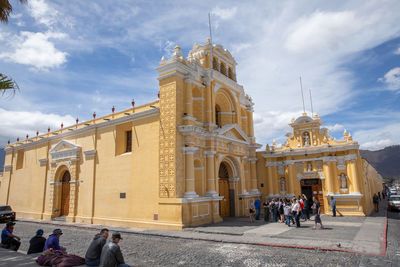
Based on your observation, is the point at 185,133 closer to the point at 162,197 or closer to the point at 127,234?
the point at 162,197

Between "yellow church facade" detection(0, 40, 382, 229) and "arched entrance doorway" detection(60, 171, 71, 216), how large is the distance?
3.2 inches

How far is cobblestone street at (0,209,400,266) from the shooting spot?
805 cm

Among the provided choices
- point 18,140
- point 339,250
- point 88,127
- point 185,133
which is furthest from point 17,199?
point 339,250

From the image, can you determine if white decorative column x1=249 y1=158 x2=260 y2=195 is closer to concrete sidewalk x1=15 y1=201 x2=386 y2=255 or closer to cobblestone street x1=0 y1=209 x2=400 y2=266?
concrete sidewalk x1=15 y1=201 x2=386 y2=255

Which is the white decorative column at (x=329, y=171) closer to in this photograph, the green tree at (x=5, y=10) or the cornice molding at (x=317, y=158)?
the cornice molding at (x=317, y=158)

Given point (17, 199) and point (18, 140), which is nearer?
point (17, 199)

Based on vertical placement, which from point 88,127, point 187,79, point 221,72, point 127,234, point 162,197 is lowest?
point 127,234

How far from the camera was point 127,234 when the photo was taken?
13.9 m

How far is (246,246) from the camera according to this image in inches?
404

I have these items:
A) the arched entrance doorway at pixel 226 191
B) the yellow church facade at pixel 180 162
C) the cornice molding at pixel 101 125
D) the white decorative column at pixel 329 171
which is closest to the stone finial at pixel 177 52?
the yellow church facade at pixel 180 162

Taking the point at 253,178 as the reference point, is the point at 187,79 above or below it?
above

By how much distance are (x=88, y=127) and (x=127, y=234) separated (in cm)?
949

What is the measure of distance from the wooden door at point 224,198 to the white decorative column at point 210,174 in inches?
96.6

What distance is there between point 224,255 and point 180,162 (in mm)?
6775
